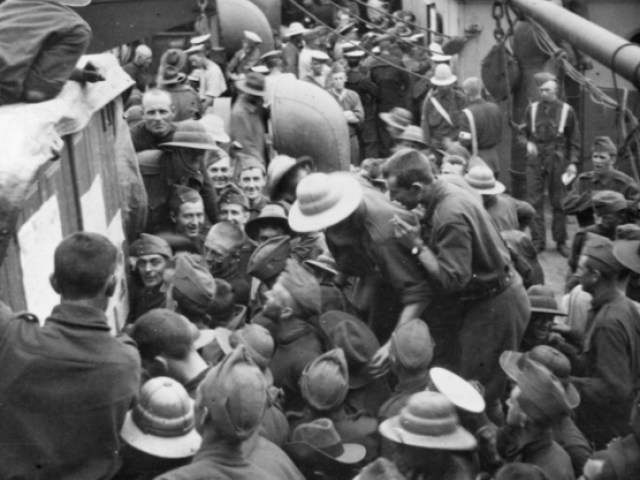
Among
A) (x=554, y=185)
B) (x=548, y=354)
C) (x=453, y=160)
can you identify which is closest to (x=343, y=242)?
(x=548, y=354)

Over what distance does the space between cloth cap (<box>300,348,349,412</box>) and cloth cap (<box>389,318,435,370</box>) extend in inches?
14.9

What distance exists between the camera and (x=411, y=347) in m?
5.03

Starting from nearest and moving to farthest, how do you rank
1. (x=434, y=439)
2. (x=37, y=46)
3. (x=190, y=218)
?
1. (x=434, y=439)
2. (x=37, y=46)
3. (x=190, y=218)

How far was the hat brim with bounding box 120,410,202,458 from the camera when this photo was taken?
12.3 ft

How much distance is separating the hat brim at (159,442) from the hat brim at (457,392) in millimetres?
1070

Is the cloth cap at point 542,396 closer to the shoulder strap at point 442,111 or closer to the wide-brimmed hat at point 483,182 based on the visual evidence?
the wide-brimmed hat at point 483,182

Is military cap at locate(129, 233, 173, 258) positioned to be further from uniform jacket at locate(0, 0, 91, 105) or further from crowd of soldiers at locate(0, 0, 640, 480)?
uniform jacket at locate(0, 0, 91, 105)

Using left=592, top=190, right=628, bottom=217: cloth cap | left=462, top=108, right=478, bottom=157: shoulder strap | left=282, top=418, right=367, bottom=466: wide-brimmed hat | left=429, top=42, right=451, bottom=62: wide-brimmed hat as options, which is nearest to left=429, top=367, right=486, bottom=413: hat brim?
left=282, top=418, right=367, bottom=466: wide-brimmed hat

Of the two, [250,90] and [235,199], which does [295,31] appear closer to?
[250,90]

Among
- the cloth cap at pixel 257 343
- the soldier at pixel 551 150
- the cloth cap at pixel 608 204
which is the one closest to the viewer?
the cloth cap at pixel 257 343

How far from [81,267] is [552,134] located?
28.8 feet

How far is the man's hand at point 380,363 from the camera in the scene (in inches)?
211

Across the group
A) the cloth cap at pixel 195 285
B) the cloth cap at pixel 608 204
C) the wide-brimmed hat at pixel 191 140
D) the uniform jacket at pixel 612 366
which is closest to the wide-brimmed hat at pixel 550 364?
the uniform jacket at pixel 612 366

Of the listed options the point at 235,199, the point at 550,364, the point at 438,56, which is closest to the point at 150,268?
the point at 235,199
